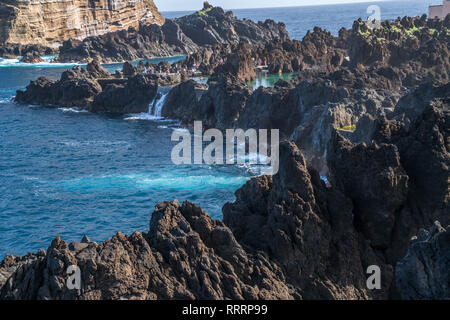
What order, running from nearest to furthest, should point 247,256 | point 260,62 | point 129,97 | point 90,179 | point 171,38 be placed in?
point 247,256 → point 90,179 → point 129,97 → point 260,62 → point 171,38

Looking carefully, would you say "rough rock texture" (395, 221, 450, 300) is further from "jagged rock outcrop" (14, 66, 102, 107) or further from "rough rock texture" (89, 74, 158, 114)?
"jagged rock outcrop" (14, 66, 102, 107)

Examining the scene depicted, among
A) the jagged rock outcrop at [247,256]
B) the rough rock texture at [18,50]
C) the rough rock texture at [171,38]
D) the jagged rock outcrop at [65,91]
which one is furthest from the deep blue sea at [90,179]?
the rough rock texture at [18,50]

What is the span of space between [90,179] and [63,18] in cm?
12814

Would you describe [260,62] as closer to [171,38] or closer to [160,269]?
[171,38]

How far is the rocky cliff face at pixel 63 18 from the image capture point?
145m

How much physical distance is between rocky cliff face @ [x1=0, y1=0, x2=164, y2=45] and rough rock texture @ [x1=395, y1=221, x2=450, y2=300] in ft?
482

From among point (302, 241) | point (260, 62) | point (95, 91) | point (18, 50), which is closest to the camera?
point (302, 241)

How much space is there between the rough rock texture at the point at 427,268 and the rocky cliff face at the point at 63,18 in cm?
14704

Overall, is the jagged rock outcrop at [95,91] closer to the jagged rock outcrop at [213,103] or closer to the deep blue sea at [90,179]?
the deep blue sea at [90,179]

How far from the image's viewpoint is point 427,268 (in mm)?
14203

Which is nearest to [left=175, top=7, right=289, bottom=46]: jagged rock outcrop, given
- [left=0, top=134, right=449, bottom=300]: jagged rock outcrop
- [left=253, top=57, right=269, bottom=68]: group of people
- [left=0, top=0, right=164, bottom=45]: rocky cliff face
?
[left=0, top=0, right=164, bottom=45]: rocky cliff face

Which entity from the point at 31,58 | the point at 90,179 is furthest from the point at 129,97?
the point at 31,58

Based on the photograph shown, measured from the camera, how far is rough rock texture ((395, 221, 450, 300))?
13.7m
